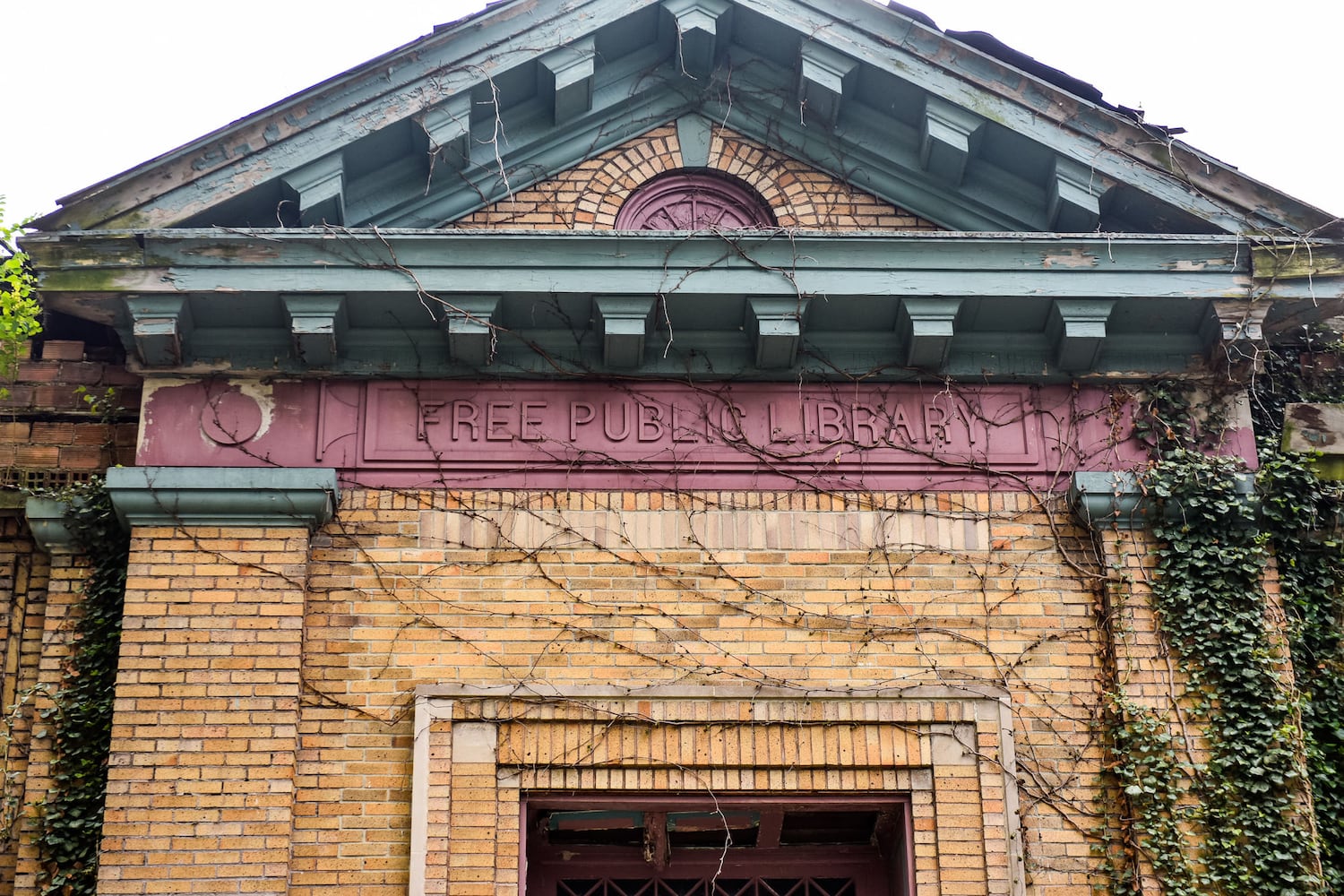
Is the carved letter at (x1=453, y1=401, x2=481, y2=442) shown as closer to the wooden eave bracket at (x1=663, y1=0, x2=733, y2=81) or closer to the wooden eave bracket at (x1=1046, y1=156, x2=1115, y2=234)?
the wooden eave bracket at (x1=663, y1=0, x2=733, y2=81)

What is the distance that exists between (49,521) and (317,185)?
239cm

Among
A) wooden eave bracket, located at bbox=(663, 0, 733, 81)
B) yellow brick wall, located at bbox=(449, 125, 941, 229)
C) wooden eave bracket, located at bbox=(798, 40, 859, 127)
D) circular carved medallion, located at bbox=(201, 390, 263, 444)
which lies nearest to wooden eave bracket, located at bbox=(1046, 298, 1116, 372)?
yellow brick wall, located at bbox=(449, 125, 941, 229)

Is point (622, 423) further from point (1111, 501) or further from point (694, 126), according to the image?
point (1111, 501)

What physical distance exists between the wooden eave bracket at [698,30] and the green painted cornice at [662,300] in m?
1.47

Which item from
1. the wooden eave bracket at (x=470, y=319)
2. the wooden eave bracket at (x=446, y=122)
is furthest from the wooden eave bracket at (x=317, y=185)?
the wooden eave bracket at (x=470, y=319)

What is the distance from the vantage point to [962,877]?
7.17 meters

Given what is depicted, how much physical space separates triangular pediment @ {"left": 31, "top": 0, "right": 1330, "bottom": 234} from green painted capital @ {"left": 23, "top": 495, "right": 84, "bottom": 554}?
1.52m

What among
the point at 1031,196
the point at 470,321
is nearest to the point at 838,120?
the point at 1031,196

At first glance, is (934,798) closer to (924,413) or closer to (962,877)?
(962,877)

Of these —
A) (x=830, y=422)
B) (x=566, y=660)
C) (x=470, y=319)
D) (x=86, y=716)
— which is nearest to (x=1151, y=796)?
(x=830, y=422)

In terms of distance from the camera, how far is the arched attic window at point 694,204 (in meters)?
8.68

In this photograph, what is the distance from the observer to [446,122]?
8.27m

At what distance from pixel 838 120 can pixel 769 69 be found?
0.54 metres

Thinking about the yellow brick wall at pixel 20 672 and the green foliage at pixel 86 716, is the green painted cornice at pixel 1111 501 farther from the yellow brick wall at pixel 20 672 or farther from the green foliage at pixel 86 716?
the yellow brick wall at pixel 20 672
